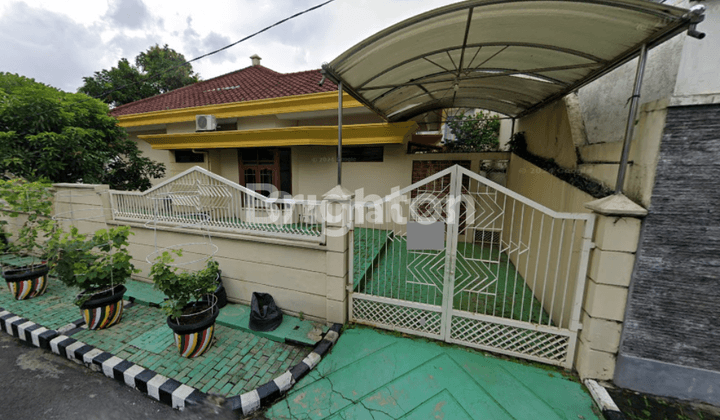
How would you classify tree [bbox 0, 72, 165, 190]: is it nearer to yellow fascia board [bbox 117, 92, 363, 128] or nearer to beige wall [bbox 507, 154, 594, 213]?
yellow fascia board [bbox 117, 92, 363, 128]

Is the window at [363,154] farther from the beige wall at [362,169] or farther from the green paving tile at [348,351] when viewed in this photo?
the green paving tile at [348,351]

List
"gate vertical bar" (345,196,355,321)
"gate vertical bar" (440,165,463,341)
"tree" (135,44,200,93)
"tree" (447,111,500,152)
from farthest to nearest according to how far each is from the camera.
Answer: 1. "tree" (135,44,200,93)
2. "tree" (447,111,500,152)
3. "gate vertical bar" (345,196,355,321)
4. "gate vertical bar" (440,165,463,341)

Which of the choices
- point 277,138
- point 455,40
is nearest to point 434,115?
point 277,138

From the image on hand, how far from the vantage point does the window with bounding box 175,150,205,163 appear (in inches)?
336

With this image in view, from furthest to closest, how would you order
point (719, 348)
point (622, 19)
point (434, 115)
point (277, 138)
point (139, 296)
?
1. point (434, 115)
2. point (277, 138)
3. point (139, 296)
4. point (719, 348)
5. point (622, 19)

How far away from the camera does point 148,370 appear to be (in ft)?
9.78

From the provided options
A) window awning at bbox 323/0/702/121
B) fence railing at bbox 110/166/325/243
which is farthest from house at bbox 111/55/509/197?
fence railing at bbox 110/166/325/243

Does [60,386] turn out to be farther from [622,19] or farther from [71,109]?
[622,19]

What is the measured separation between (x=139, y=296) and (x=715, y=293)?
7687mm

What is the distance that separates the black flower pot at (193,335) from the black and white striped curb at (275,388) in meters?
0.95

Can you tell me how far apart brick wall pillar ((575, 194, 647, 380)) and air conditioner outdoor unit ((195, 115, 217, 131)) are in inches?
332

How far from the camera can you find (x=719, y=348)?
2.43 meters

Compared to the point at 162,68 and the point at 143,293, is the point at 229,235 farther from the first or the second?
the point at 162,68

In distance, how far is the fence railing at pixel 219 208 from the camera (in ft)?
12.1
